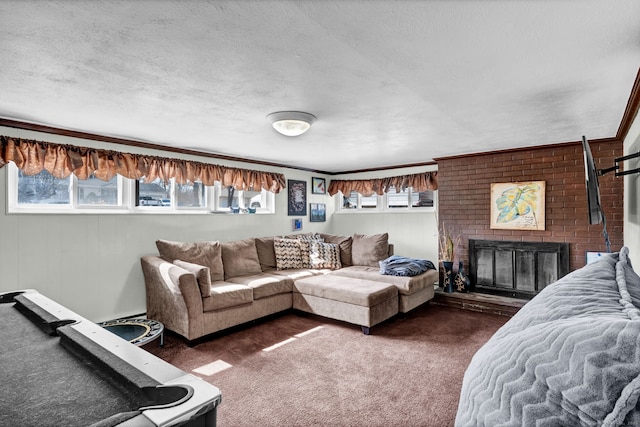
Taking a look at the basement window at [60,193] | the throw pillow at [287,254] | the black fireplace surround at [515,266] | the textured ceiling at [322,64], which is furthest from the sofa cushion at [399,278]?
the basement window at [60,193]

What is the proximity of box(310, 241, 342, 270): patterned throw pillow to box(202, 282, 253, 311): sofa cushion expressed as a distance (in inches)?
60.2

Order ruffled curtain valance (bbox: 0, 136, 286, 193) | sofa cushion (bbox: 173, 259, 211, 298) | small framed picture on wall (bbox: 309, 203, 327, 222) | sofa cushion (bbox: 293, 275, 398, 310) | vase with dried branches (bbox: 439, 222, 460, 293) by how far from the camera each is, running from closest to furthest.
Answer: ruffled curtain valance (bbox: 0, 136, 286, 193)
sofa cushion (bbox: 173, 259, 211, 298)
sofa cushion (bbox: 293, 275, 398, 310)
vase with dried branches (bbox: 439, 222, 460, 293)
small framed picture on wall (bbox: 309, 203, 327, 222)

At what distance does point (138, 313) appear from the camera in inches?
160

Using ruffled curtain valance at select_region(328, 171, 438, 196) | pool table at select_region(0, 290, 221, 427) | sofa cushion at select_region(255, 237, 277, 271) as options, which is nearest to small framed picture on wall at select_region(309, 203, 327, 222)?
ruffled curtain valance at select_region(328, 171, 438, 196)

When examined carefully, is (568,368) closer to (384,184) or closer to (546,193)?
(546,193)

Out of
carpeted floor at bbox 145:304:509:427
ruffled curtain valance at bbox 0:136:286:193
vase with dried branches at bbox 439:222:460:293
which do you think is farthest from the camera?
vase with dried branches at bbox 439:222:460:293

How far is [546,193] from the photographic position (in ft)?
14.3

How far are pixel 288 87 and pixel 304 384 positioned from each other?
2171mm

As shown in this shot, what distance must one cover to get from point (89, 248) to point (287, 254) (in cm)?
247

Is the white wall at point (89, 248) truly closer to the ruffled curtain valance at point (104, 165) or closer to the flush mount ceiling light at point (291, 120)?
the ruffled curtain valance at point (104, 165)

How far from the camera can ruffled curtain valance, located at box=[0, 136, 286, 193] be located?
3.19m

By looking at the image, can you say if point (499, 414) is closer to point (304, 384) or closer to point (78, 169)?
point (304, 384)

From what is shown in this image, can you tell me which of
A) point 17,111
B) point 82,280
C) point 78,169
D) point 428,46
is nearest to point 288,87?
point 428,46

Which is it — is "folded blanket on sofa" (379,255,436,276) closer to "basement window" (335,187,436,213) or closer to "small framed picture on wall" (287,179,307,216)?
"basement window" (335,187,436,213)
